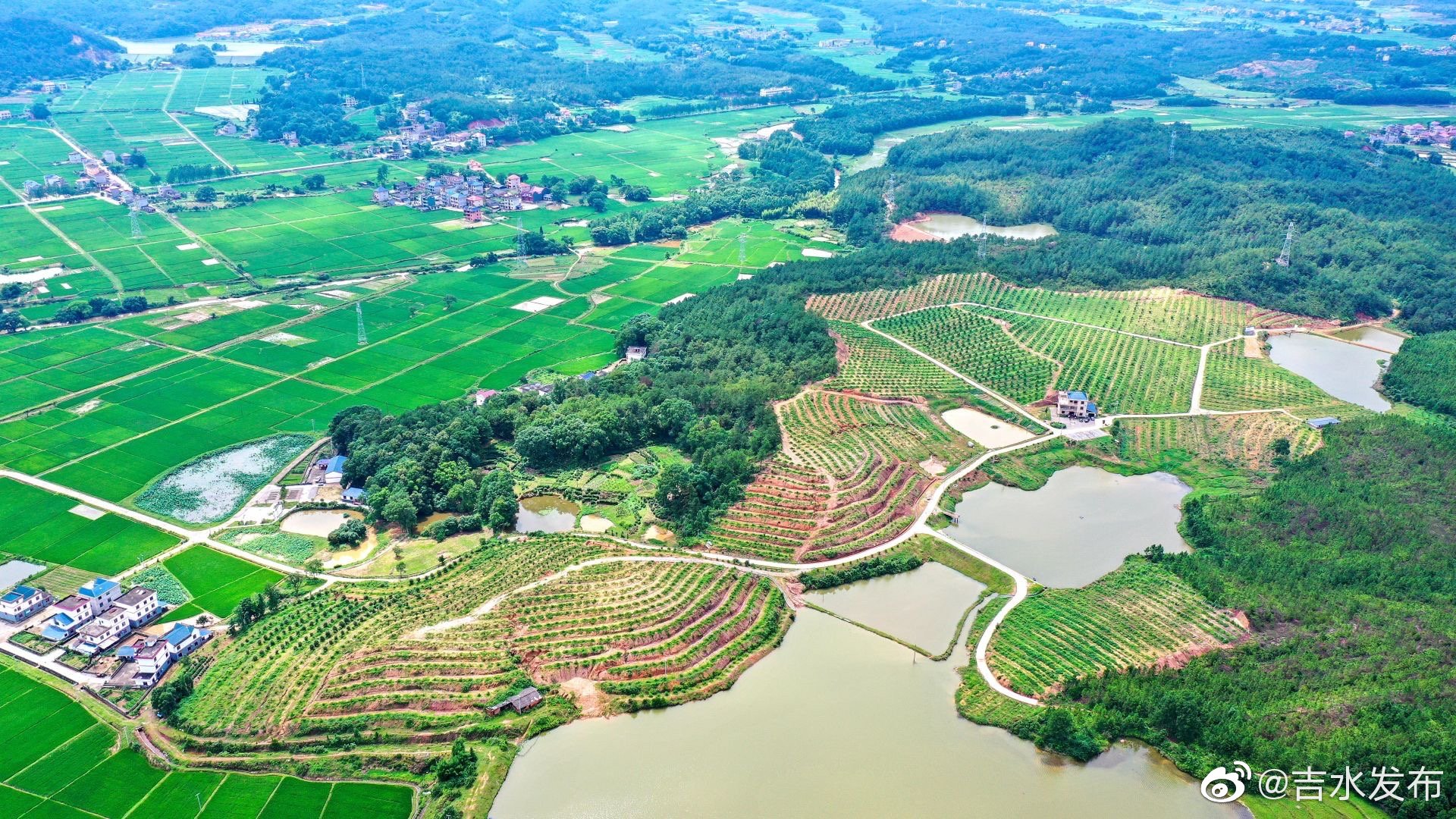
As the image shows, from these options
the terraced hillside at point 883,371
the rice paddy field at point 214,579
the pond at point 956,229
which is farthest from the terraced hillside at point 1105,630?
the pond at point 956,229

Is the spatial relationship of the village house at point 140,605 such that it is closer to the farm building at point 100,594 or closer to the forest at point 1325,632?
the farm building at point 100,594

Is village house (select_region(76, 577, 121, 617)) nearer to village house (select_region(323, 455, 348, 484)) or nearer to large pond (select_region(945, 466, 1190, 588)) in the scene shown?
village house (select_region(323, 455, 348, 484))

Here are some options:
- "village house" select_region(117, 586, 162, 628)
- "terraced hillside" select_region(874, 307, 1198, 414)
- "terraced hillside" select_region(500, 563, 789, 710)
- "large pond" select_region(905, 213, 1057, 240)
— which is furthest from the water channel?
"large pond" select_region(905, 213, 1057, 240)

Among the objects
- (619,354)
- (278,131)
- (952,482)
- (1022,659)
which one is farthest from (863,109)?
(1022,659)

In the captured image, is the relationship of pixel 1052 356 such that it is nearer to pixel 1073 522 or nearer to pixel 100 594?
pixel 1073 522

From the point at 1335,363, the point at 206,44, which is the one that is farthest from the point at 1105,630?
the point at 206,44
